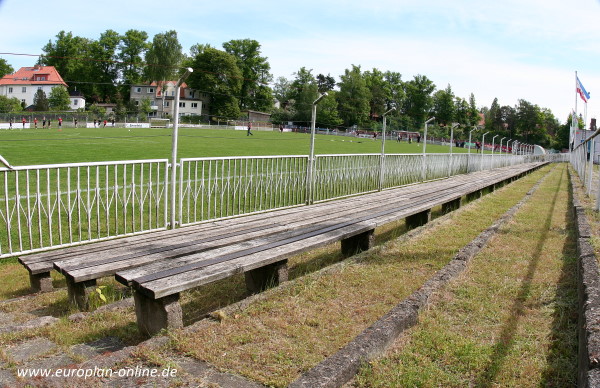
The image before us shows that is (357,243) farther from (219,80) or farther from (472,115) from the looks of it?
(472,115)

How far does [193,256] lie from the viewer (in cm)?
387

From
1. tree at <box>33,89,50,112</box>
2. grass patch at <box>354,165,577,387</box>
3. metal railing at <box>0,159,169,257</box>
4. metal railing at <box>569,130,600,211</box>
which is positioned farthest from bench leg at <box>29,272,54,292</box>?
tree at <box>33,89,50,112</box>

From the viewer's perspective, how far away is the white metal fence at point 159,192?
16.6 feet

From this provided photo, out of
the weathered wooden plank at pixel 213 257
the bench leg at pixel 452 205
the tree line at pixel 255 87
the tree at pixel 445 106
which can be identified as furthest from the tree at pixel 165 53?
the weathered wooden plank at pixel 213 257

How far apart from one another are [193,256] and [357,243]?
98.0 inches

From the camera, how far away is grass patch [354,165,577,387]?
2.70 meters

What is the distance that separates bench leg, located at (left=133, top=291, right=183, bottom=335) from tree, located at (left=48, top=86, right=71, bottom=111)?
8162cm

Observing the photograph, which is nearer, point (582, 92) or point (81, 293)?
point (81, 293)

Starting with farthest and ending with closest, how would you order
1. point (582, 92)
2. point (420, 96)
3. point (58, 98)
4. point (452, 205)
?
point (420, 96)
point (58, 98)
point (582, 92)
point (452, 205)

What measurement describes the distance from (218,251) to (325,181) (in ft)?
15.9

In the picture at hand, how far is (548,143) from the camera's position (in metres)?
109

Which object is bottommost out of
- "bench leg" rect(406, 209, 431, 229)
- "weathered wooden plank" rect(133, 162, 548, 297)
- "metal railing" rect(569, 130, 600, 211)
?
"bench leg" rect(406, 209, 431, 229)

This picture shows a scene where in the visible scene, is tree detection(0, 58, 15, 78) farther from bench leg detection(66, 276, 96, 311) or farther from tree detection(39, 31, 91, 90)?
bench leg detection(66, 276, 96, 311)

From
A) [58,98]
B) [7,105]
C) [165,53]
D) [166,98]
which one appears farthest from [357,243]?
[166,98]
